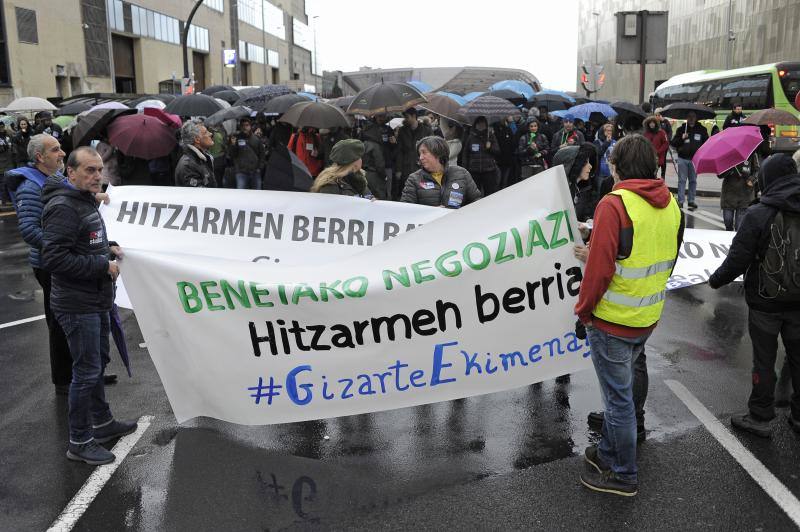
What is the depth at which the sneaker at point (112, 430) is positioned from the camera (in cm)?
493

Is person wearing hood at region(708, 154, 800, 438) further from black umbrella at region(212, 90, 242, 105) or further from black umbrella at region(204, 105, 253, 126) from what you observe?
black umbrella at region(212, 90, 242, 105)

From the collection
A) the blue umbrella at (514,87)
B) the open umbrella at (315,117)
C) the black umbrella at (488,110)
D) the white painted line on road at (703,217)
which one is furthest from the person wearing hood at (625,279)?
the blue umbrella at (514,87)

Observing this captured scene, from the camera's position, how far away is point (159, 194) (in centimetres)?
632

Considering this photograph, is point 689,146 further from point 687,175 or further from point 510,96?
point 510,96

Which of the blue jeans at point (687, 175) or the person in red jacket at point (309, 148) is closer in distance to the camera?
the person in red jacket at point (309, 148)

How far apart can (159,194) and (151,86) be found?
5140cm

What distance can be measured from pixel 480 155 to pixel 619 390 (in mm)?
9529

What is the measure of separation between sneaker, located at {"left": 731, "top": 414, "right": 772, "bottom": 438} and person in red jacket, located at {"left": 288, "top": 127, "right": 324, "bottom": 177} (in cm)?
873

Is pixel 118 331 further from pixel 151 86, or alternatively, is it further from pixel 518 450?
pixel 151 86

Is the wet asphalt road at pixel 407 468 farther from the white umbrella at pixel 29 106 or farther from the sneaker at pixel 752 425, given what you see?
the white umbrella at pixel 29 106

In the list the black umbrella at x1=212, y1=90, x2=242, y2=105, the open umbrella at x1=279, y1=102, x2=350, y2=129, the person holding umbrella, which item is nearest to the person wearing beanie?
the open umbrella at x1=279, y1=102, x2=350, y2=129

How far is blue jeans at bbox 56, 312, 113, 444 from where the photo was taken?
4543 mm

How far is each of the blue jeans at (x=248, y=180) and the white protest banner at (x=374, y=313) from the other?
376 inches

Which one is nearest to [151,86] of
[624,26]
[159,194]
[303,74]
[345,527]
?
[624,26]
